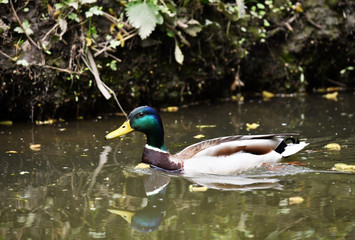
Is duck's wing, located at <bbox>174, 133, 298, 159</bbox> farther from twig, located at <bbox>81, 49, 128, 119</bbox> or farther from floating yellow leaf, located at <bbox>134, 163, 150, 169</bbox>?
twig, located at <bbox>81, 49, 128, 119</bbox>

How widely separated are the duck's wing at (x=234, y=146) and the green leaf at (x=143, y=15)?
2.78 m

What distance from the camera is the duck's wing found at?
6277 mm

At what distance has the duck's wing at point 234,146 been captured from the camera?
6.28 m

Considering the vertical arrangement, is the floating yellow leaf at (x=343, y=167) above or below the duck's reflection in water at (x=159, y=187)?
above

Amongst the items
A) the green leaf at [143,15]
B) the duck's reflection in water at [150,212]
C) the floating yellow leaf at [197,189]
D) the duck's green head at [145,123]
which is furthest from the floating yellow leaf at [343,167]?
the green leaf at [143,15]

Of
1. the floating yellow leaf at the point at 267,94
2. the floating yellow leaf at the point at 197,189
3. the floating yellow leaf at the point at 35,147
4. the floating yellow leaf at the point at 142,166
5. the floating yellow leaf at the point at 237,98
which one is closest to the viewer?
the floating yellow leaf at the point at 197,189

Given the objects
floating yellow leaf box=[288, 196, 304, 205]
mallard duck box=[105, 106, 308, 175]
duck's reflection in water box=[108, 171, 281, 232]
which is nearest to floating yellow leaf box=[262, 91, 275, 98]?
mallard duck box=[105, 106, 308, 175]

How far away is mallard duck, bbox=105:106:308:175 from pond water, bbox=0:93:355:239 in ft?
0.44

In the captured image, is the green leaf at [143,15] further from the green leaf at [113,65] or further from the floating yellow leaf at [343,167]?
the floating yellow leaf at [343,167]

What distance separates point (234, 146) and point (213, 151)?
9.9 inches

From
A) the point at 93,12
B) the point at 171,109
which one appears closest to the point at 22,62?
the point at 93,12

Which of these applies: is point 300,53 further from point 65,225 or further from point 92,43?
point 65,225

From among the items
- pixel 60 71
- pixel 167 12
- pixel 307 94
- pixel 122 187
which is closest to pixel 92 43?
pixel 60 71

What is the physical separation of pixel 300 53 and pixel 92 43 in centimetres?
424
